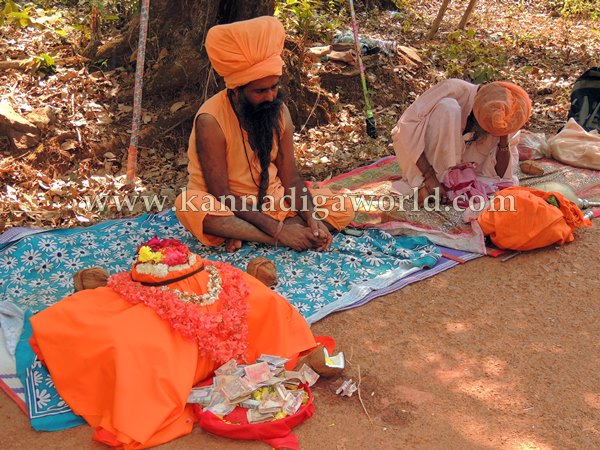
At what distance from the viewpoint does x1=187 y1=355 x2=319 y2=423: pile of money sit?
270 centimetres

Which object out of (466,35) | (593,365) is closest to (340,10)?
(466,35)

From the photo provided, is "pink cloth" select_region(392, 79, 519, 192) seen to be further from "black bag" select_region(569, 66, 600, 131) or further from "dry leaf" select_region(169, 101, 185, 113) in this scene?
"dry leaf" select_region(169, 101, 185, 113)

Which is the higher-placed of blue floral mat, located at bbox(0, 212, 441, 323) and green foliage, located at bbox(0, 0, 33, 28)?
green foliage, located at bbox(0, 0, 33, 28)

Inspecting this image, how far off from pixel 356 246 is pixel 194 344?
175cm

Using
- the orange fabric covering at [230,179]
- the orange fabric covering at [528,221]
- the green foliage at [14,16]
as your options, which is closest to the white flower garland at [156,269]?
the orange fabric covering at [230,179]

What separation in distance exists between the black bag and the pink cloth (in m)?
1.57

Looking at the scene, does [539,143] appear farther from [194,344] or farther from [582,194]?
[194,344]

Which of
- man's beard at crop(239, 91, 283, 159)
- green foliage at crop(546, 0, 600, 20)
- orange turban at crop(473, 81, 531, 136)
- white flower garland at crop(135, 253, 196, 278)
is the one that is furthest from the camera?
green foliage at crop(546, 0, 600, 20)

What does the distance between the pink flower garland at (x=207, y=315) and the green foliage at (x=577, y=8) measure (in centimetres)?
904

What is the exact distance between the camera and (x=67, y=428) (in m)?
2.71

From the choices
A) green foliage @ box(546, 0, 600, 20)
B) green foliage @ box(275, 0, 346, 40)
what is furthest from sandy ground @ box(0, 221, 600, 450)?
green foliage @ box(546, 0, 600, 20)

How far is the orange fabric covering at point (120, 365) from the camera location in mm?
2582

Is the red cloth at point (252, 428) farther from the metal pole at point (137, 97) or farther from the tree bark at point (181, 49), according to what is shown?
the tree bark at point (181, 49)

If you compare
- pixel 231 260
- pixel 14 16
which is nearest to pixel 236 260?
pixel 231 260
